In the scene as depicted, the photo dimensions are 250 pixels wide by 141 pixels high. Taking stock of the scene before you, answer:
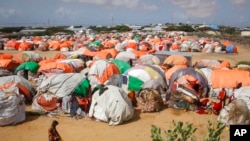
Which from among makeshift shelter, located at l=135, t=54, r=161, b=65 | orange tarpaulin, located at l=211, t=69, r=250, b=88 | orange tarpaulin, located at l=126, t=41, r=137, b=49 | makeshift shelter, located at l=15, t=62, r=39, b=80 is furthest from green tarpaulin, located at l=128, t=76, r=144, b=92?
orange tarpaulin, located at l=126, t=41, r=137, b=49

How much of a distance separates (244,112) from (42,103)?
330 inches

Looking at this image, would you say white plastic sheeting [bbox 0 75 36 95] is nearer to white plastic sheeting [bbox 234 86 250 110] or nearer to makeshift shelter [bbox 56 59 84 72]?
makeshift shelter [bbox 56 59 84 72]

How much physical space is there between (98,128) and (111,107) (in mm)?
972

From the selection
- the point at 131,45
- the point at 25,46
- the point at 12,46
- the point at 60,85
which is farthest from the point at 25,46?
the point at 60,85

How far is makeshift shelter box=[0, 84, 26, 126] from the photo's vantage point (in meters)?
10.8

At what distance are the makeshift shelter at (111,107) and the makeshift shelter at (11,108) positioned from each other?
112 inches

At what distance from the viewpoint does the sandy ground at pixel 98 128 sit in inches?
392

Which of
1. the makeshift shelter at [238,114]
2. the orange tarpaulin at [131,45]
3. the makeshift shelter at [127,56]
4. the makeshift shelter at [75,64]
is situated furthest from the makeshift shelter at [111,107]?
the orange tarpaulin at [131,45]

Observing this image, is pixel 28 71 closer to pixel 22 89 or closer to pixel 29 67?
pixel 29 67

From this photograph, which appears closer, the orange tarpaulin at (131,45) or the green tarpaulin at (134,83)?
the green tarpaulin at (134,83)

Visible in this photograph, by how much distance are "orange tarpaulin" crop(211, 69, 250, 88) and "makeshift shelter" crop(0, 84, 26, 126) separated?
9585 mm

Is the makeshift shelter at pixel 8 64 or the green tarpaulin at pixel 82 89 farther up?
the makeshift shelter at pixel 8 64

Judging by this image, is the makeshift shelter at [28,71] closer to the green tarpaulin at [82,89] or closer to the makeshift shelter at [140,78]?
the green tarpaulin at [82,89]

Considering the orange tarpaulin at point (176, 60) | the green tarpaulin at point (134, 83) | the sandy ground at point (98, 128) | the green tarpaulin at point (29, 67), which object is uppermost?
the orange tarpaulin at point (176, 60)
